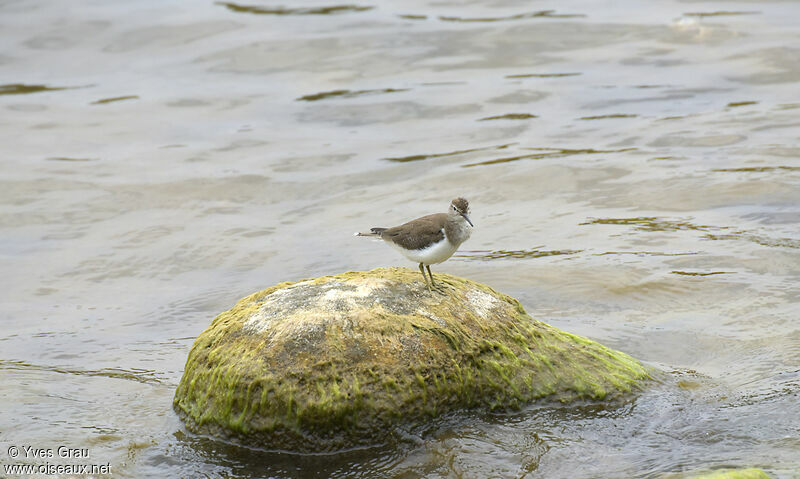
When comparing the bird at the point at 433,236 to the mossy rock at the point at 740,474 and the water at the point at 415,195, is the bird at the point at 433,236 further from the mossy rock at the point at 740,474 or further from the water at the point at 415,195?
the mossy rock at the point at 740,474

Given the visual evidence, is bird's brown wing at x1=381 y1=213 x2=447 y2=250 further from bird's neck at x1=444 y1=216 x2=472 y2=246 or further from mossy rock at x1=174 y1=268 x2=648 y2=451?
mossy rock at x1=174 y1=268 x2=648 y2=451

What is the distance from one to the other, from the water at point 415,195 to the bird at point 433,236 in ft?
4.16

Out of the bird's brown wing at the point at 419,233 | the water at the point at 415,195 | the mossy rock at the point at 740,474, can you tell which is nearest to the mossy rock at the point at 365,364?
the water at the point at 415,195

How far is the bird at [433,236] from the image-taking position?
6.80 m

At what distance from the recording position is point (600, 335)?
8.46 m

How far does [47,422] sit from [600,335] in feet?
16.0

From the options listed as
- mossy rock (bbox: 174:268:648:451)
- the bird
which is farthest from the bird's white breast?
mossy rock (bbox: 174:268:648:451)

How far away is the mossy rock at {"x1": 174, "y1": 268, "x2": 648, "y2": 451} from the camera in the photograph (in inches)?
237

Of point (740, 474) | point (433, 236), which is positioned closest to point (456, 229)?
point (433, 236)

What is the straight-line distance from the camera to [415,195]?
13.2 m

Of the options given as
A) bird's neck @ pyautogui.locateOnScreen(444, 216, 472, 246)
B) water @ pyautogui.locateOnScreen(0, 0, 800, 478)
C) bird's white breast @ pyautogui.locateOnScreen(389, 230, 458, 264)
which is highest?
bird's neck @ pyautogui.locateOnScreen(444, 216, 472, 246)

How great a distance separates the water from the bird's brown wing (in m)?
1.40

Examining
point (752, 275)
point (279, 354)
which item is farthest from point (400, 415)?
point (752, 275)

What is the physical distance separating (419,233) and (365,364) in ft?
4.33
